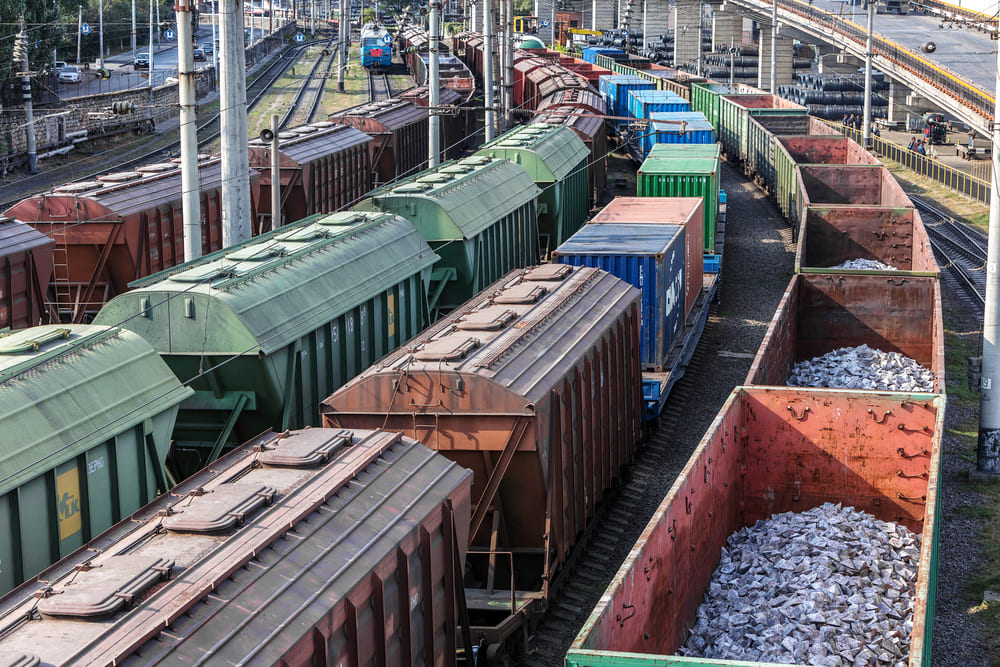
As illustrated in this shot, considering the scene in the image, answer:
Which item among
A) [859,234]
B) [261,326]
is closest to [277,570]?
[261,326]

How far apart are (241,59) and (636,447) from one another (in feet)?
32.1

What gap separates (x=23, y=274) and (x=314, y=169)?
1274cm

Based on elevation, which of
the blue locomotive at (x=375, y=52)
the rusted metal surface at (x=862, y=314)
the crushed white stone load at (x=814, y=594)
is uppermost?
the blue locomotive at (x=375, y=52)

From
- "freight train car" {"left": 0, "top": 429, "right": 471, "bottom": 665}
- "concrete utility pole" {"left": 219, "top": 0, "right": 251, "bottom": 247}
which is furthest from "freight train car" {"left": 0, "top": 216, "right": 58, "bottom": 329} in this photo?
"freight train car" {"left": 0, "top": 429, "right": 471, "bottom": 665}

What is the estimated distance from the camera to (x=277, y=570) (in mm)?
8992

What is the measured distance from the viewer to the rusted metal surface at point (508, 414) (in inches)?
515

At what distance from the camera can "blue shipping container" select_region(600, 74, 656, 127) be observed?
61.1 meters

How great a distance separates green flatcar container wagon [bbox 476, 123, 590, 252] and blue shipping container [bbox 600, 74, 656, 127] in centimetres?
2413

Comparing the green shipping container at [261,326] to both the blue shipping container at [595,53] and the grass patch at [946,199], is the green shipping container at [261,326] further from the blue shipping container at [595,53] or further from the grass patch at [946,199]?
the blue shipping container at [595,53]

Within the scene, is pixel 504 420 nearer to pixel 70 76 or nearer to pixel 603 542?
pixel 603 542

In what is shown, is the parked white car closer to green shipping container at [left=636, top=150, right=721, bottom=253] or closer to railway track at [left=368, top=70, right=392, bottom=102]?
railway track at [left=368, top=70, right=392, bottom=102]

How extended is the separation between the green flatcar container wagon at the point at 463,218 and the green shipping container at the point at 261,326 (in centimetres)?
354

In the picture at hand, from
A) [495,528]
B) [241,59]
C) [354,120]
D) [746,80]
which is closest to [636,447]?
[495,528]

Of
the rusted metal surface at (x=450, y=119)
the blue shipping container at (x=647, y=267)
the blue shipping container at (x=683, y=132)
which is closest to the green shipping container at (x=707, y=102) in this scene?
the rusted metal surface at (x=450, y=119)
